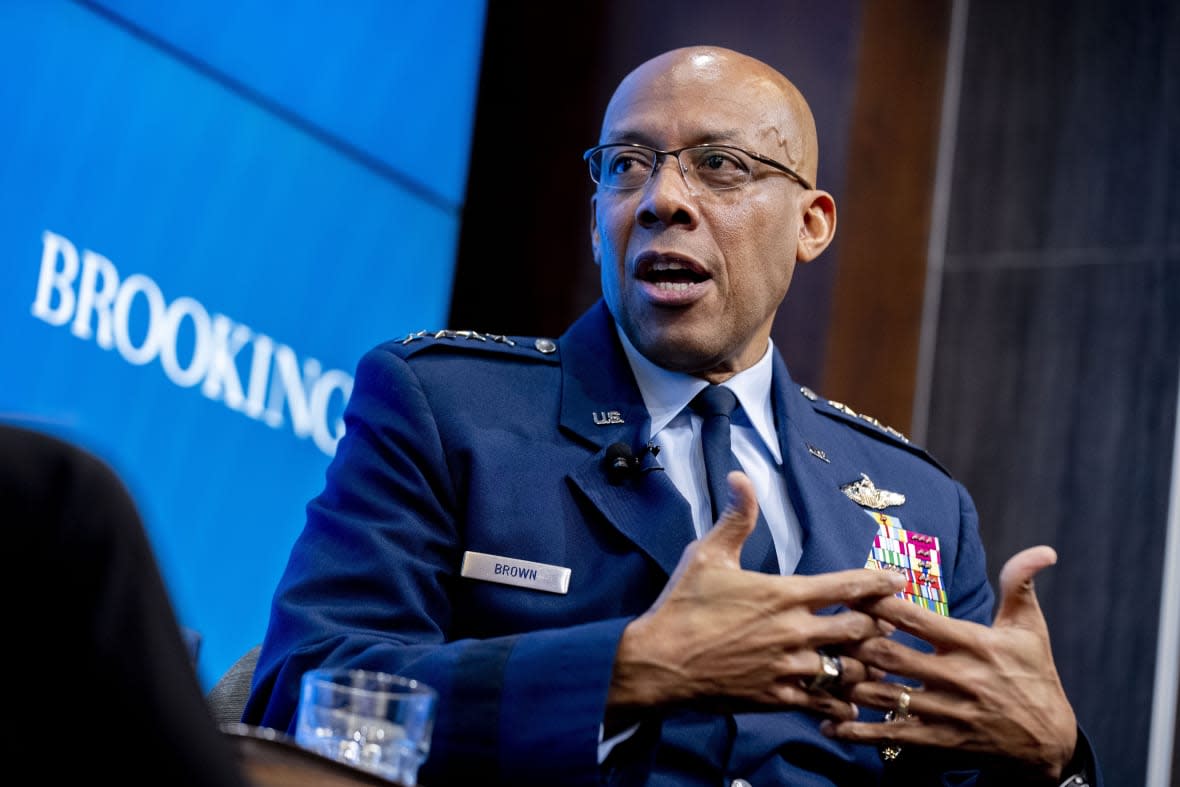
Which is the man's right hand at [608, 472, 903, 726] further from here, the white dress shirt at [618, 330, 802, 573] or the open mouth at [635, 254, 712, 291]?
the open mouth at [635, 254, 712, 291]

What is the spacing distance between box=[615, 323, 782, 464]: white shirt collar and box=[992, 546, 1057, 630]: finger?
0.43 m

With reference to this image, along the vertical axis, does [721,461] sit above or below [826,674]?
above

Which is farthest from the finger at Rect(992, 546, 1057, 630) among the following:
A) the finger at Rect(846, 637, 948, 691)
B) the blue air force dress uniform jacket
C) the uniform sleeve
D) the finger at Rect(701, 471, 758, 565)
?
the uniform sleeve

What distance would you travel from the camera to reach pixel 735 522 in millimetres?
1604

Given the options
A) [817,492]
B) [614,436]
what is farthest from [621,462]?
[817,492]

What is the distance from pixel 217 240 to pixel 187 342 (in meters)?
0.22

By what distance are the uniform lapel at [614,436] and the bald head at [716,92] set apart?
1.04 feet

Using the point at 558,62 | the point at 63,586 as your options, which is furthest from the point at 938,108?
the point at 63,586

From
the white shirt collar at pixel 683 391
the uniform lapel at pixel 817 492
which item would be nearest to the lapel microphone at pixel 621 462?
the white shirt collar at pixel 683 391

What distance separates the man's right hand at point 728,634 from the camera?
1.56 metres

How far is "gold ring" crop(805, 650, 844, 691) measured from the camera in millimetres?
1658

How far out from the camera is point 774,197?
90.5 inches

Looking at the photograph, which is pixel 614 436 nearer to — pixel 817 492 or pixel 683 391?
pixel 683 391

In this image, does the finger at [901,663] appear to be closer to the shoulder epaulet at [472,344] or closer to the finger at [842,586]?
the finger at [842,586]
